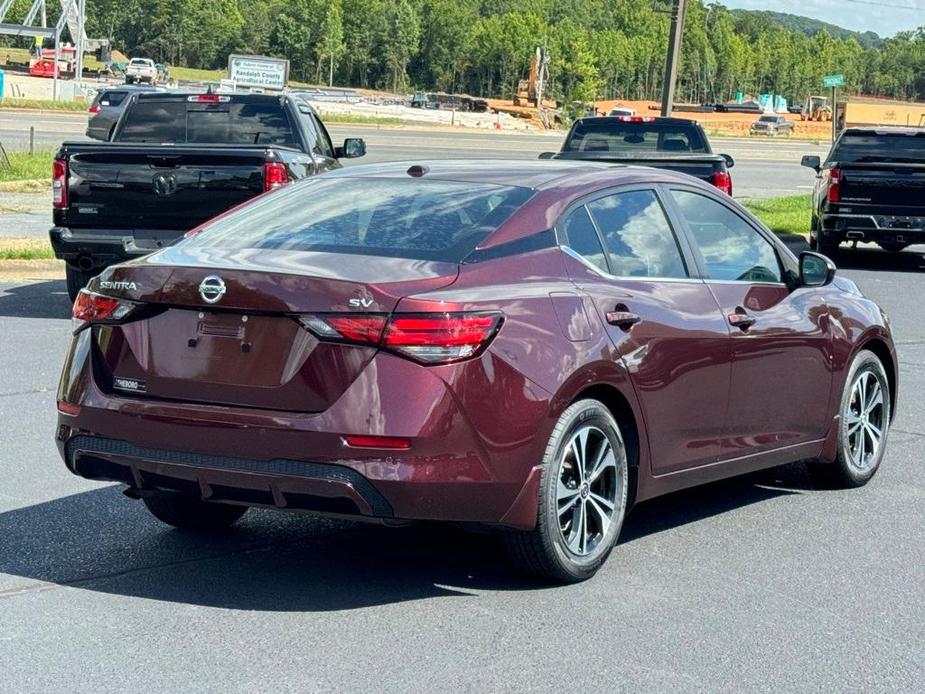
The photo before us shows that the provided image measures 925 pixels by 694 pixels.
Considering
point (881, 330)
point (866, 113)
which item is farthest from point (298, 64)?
point (881, 330)

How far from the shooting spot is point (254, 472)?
4941 millimetres

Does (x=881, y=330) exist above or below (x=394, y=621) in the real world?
above

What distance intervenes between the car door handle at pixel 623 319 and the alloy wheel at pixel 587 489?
413 mm

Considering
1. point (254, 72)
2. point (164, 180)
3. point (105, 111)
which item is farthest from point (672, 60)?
point (164, 180)

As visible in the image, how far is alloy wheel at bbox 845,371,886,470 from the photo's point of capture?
24.2 feet

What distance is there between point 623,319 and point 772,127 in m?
111

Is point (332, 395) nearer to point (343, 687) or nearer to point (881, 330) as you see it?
point (343, 687)

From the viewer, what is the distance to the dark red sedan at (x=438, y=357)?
192 inches

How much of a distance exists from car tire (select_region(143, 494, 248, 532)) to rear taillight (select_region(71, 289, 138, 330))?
36.0 inches

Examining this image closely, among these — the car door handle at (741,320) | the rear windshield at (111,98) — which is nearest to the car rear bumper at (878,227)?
the car door handle at (741,320)

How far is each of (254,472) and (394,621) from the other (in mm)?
707

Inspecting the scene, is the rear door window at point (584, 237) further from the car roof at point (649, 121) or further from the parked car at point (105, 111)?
the parked car at point (105, 111)

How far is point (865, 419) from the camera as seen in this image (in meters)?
7.48

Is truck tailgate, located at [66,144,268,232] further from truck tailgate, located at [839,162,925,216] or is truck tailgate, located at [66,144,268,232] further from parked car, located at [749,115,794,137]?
parked car, located at [749,115,794,137]
